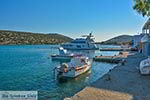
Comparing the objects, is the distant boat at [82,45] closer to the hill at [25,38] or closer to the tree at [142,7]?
the tree at [142,7]

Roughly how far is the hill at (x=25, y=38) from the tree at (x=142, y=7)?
546ft

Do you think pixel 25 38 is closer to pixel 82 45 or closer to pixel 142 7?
pixel 82 45

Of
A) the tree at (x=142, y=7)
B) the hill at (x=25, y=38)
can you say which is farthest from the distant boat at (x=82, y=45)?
the hill at (x=25, y=38)

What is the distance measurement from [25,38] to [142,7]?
597ft

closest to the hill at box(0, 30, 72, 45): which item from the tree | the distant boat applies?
the distant boat

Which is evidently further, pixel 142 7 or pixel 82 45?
pixel 82 45

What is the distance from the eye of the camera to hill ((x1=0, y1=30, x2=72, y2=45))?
566 feet

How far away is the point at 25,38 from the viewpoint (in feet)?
618

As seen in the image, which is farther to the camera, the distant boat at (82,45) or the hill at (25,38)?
the hill at (25,38)

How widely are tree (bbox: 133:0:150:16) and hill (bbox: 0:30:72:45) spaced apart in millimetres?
166428

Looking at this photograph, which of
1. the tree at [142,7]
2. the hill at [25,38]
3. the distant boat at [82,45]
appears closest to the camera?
the tree at [142,7]

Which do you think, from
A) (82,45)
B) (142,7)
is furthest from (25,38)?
(142,7)

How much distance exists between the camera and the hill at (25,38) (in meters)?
173

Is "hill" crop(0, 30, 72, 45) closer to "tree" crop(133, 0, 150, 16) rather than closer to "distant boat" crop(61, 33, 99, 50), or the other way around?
"distant boat" crop(61, 33, 99, 50)
